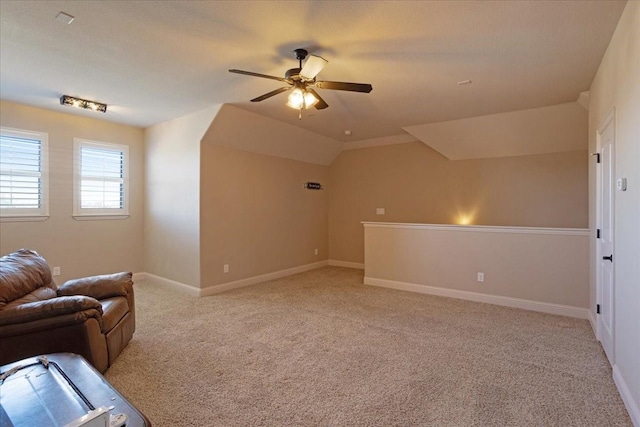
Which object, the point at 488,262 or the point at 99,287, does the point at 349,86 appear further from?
the point at 488,262

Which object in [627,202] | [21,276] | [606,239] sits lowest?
[21,276]

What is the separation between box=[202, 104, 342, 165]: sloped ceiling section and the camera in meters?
4.63

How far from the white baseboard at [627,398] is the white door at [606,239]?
24cm

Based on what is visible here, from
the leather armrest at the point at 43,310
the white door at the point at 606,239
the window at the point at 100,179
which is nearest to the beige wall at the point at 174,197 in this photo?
the window at the point at 100,179

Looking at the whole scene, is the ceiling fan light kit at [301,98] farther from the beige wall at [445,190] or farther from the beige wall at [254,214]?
the beige wall at [445,190]

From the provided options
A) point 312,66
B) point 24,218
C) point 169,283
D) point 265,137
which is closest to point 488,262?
point 312,66

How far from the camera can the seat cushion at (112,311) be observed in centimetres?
251

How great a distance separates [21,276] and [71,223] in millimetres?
2792

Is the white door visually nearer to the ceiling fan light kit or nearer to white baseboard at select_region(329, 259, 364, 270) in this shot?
the ceiling fan light kit

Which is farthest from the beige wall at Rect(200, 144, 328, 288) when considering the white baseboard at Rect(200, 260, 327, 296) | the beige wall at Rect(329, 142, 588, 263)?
the beige wall at Rect(329, 142, 588, 263)

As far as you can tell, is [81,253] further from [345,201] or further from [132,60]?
[345,201]

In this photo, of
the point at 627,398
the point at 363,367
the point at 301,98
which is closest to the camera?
the point at 627,398

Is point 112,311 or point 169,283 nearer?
point 112,311

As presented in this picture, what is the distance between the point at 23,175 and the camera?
4.39 m
